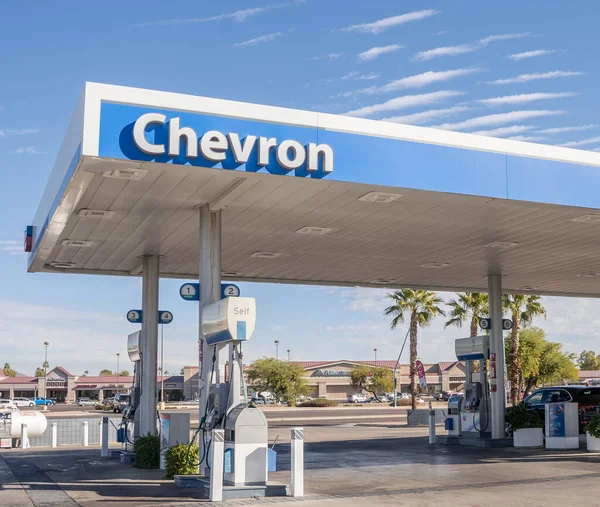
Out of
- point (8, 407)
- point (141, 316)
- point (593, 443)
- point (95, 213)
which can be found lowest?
point (8, 407)

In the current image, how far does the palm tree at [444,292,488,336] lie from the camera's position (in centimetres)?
4531

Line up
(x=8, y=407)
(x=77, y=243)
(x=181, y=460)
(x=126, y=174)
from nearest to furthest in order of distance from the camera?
(x=126, y=174) < (x=181, y=460) < (x=77, y=243) < (x=8, y=407)

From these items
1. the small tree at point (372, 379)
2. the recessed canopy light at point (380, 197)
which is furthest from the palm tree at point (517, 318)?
the small tree at point (372, 379)

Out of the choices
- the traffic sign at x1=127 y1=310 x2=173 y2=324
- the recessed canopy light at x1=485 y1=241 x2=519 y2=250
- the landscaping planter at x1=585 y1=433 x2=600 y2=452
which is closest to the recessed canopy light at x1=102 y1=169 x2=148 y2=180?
the traffic sign at x1=127 y1=310 x2=173 y2=324

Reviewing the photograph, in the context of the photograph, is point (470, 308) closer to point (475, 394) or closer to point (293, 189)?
point (475, 394)

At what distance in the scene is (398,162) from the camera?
12781mm

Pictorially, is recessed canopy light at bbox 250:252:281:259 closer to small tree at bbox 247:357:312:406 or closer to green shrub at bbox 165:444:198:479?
green shrub at bbox 165:444:198:479

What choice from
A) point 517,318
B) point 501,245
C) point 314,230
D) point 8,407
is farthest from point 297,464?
point 8,407

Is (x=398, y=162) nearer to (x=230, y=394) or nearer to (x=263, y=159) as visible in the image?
(x=263, y=159)

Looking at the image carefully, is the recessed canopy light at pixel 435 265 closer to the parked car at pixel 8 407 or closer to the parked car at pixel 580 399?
the parked car at pixel 580 399

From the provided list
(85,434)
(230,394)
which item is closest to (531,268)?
(230,394)

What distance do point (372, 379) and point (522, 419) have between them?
257ft

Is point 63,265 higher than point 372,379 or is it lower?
higher

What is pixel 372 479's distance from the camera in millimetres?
14641
